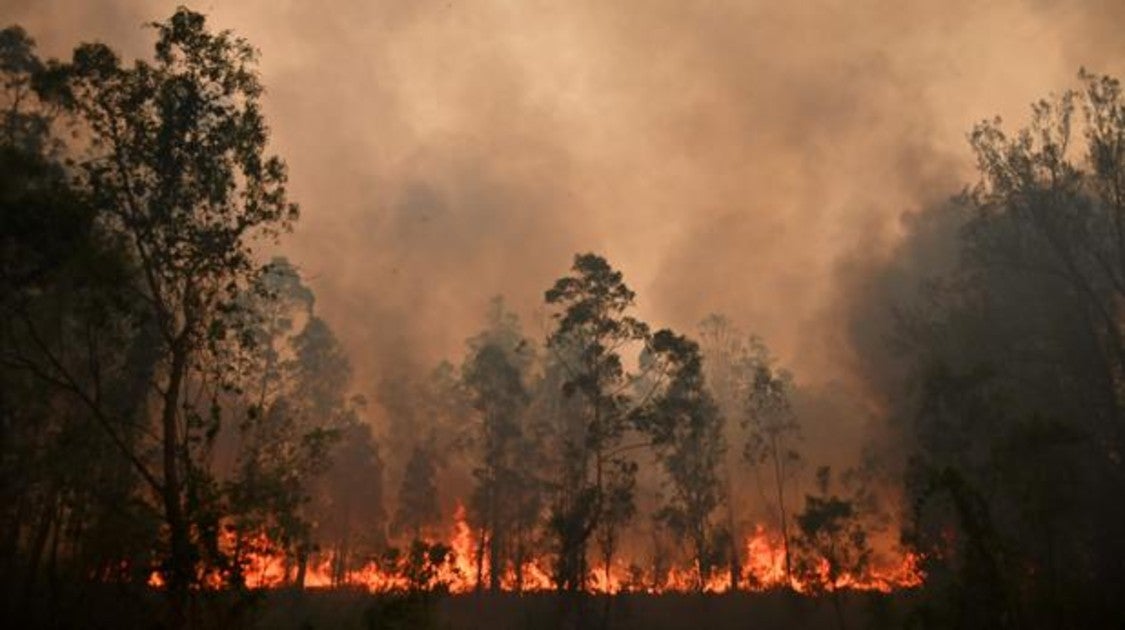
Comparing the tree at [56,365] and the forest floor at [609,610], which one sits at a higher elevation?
the tree at [56,365]

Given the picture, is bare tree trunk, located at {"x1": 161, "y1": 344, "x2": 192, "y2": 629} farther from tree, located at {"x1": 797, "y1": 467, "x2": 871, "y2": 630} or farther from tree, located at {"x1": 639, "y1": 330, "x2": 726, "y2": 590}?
tree, located at {"x1": 797, "y1": 467, "x2": 871, "y2": 630}

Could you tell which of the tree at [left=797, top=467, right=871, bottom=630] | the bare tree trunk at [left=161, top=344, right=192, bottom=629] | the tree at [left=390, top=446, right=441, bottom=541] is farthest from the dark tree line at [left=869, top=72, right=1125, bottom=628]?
the tree at [left=390, top=446, right=441, bottom=541]

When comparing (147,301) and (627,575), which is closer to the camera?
(147,301)

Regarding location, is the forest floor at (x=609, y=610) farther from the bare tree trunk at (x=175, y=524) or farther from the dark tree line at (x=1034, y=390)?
the bare tree trunk at (x=175, y=524)

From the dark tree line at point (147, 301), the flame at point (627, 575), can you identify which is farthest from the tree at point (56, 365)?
the flame at point (627, 575)

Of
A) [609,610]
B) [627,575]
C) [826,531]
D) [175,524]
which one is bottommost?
[609,610]

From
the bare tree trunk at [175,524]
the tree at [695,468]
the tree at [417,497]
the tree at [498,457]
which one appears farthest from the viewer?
the tree at [417,497]

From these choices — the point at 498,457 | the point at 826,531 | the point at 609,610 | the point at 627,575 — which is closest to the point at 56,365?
the point at 609,610

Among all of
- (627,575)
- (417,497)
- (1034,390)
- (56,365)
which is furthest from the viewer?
(417,497)

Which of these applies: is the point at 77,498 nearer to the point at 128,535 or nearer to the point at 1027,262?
the point at 128,535

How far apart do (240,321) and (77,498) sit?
30.9 feet

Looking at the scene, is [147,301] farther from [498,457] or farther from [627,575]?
[627,575]

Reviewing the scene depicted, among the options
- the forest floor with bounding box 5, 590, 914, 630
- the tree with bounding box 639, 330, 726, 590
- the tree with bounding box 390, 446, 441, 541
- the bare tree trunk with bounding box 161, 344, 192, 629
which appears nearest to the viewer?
the bare tree trunk with bounding box 161, 344, 192, 629

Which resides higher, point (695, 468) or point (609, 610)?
point (695, 468)
